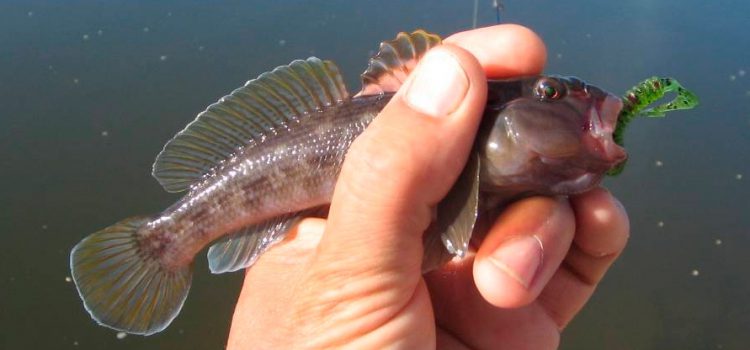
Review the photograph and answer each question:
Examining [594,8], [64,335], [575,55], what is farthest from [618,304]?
[594,8]

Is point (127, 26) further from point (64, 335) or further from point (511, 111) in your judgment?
point (511, 111)

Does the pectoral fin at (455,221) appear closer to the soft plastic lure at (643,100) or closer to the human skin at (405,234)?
the human skin at (405,234)

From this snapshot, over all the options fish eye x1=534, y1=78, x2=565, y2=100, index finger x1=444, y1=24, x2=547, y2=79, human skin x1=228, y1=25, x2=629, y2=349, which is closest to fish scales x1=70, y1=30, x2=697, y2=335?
fish eye x1=534, y1=78, x2=565, y2=100

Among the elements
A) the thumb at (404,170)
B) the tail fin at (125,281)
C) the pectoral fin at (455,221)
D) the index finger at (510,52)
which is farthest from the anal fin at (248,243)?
the index finger at (510,52)

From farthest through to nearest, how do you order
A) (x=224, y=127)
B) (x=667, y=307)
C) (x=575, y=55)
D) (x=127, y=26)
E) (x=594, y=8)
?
1. (x=594, y=8)
2. (x=127, y=26)
3. (x=575, y=55)
4. (x=667, y=307)
5. (x=224, y=127)

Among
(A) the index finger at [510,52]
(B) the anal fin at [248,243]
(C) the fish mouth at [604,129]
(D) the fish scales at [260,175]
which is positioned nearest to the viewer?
(C) the fish mouth at [604,129]

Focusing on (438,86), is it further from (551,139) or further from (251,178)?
(251,178)

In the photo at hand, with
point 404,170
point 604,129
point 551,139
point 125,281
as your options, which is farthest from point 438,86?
point 125,281
